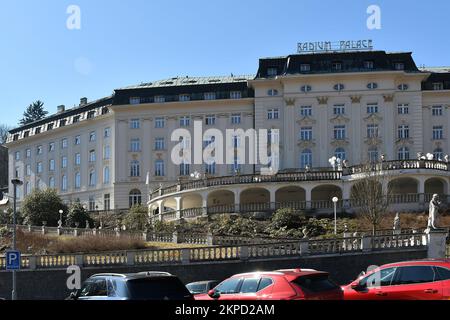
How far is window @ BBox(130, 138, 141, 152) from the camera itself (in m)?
79.7

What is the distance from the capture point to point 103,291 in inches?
553

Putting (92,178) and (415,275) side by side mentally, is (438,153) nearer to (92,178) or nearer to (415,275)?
(92,178)

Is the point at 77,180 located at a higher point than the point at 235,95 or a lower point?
lower

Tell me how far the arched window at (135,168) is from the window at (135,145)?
1.40m

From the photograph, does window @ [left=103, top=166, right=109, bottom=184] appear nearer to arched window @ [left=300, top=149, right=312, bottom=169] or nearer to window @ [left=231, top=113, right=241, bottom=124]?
window @ [left=231, top=113, right=241, bottom=124]

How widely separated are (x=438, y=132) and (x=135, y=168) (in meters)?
33.8

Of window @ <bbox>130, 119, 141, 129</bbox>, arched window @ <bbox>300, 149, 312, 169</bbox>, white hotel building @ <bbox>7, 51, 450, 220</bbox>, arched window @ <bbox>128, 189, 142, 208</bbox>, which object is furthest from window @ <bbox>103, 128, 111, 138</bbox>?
arched window @ <bbox>300, 149, 312, 169</bbox>

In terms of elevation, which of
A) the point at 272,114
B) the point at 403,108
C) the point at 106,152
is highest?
the point at 403,108

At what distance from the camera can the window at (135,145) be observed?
79.7 metres

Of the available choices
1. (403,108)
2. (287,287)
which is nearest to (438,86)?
(403,108)

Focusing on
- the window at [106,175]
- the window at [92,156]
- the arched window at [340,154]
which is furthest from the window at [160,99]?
the arched window at [340,154]

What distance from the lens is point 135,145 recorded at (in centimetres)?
8000

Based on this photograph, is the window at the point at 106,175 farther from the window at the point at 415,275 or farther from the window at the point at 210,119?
the window at the point at 415,275

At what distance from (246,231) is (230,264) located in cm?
2140
